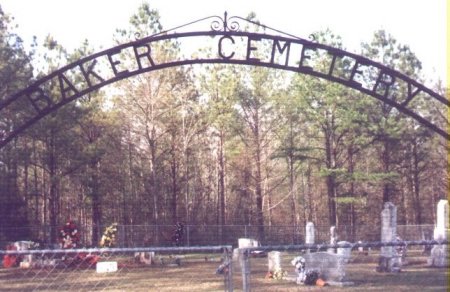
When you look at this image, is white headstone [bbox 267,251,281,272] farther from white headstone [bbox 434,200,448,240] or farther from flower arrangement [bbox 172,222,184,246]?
flower arrangement [bbox 172,222,184,246]

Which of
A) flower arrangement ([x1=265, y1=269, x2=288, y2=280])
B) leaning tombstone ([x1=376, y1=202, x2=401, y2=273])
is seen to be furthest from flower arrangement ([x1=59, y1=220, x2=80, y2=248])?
leaning tombstone ([x1=376, y1=202, x2=401, y2=273])

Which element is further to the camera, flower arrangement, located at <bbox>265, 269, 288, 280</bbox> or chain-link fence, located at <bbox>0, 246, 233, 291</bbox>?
flower arrangement, located at <bbox>265, 269, 288, 280</bbox>

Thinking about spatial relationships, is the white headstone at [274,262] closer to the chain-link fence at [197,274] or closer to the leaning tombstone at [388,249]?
the chain-link fence at [197,274]

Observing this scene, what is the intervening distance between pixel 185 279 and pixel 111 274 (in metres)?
2.35

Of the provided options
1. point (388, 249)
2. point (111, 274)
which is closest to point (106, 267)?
point (111, 274)

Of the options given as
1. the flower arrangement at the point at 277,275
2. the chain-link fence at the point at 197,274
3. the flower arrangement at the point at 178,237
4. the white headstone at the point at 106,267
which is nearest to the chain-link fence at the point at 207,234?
the flower arrangement at the point at 178,237

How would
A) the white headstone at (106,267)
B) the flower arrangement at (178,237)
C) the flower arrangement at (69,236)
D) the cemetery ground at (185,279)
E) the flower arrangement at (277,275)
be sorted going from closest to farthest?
the cemetery ground at (185,279)
the flower arrangement at (277,275)
the white headstone at (106,267)
the flower arrangement at (69,236)
the flower arrangement at (178,237)

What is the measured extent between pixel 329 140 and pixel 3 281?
23869 millimetres

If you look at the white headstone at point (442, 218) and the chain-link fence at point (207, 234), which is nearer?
the white headstone at point (442, 218)

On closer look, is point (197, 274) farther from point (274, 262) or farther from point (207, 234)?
point (207, 234)

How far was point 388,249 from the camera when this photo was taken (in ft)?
58.3

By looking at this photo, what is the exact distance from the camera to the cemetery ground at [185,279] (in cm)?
1362

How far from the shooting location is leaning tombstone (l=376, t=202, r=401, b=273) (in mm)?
17719

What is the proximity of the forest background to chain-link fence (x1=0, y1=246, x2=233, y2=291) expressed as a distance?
27.6 ft
